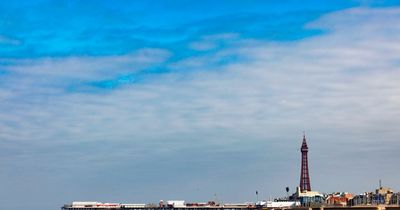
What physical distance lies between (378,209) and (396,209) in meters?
Result: 6.34

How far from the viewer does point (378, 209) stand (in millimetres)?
191875

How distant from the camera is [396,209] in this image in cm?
19525
